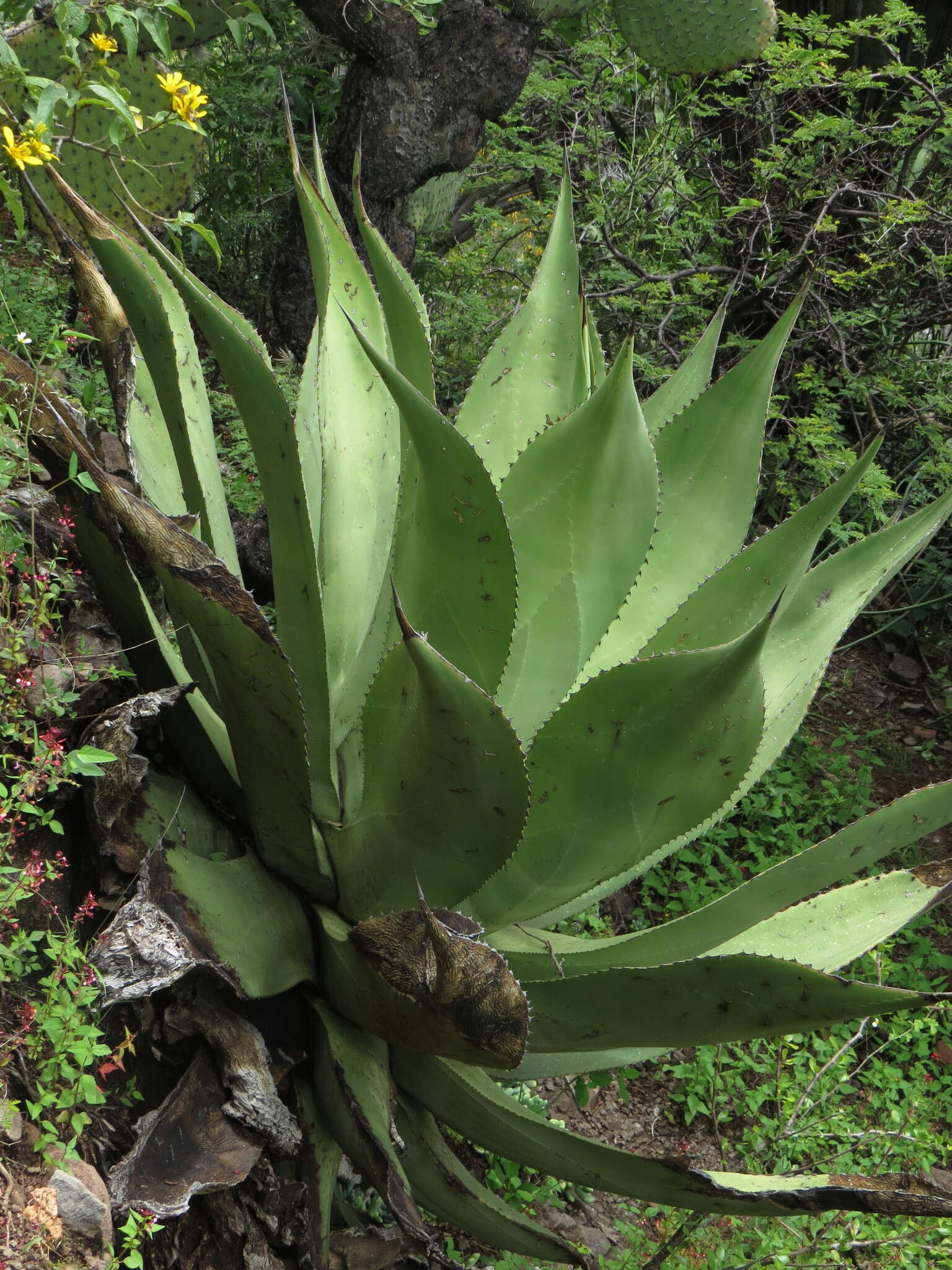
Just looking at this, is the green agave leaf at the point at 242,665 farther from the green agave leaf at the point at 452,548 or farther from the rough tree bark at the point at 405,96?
the rough tree bark at the point at 405,96

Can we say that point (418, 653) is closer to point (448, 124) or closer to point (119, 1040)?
point (119, 1040)

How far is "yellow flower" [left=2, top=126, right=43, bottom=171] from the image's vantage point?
155 centimetres

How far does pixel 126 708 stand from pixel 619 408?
1.94ft

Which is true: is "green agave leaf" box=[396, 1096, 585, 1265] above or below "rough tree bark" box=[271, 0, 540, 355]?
below

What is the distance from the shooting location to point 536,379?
1488mm

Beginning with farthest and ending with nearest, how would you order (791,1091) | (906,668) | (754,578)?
(906,668), (791,1091), (754,578)

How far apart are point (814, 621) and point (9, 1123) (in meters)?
1.15

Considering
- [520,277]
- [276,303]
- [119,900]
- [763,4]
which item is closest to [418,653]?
[119,900]

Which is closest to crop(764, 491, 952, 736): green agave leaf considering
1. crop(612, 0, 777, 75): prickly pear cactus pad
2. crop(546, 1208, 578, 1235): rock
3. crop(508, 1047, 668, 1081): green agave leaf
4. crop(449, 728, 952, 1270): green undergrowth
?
crop(508, 1047, 668, 1081): green agave leaf

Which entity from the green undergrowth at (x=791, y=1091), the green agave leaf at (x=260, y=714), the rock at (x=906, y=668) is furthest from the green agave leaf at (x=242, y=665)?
the rock at (x=906, y=668)

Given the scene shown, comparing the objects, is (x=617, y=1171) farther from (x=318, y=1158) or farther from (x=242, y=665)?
(x=242, y=665)

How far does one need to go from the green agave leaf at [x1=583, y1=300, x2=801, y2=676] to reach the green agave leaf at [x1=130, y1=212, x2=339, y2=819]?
397 mm

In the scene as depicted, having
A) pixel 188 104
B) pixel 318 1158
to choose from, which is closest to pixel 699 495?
pixel 318 1158

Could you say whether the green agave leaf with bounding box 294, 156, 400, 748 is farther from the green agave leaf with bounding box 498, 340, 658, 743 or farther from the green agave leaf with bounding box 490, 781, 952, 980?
the green agave leaf with bounding box 490, 781, 952, 980
